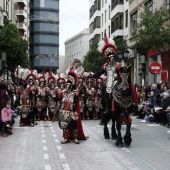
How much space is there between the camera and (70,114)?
521 inches

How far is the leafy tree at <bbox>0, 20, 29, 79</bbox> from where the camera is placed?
35344 millimetres

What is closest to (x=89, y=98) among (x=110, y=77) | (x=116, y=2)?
(x=110, y=77)

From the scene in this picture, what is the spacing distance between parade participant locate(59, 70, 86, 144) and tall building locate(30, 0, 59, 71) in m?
84.4

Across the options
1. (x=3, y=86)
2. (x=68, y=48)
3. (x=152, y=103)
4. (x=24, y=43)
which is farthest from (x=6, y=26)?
(x=68, y=48)

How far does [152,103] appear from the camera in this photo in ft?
70.1

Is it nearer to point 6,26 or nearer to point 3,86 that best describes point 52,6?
point 6,26

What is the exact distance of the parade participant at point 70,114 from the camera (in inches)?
519

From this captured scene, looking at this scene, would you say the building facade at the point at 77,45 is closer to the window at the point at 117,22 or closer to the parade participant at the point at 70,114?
the window at the point at 117,22

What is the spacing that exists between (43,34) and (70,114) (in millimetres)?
88542

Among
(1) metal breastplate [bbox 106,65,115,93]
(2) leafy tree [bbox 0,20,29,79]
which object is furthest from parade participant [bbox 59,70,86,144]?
(2) leafy tree [bbox 0,20,29,79]

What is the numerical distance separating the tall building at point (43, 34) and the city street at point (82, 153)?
3286 inches

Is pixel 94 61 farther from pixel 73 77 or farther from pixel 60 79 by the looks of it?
pixel 73 77

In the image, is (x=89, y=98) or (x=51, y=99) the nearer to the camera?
(x=51, y=99)

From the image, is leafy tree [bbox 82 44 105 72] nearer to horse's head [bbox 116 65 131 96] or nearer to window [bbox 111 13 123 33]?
window [bbox 111 13 123 33]
